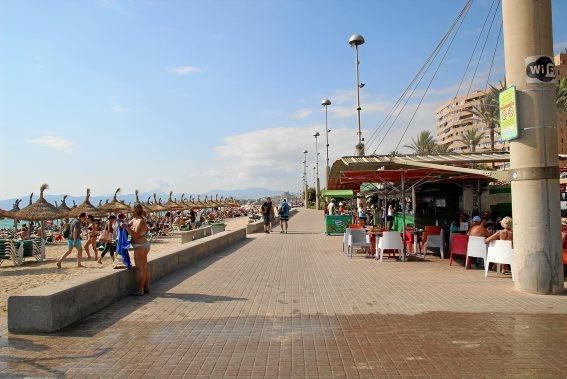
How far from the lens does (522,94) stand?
768 centimetres

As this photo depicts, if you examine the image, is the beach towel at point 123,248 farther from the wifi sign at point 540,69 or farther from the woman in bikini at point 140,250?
the wifi sign at point 540,69

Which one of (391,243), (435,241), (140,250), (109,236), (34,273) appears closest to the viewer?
(140,250)

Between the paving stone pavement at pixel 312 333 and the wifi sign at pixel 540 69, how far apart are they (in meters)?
3.41

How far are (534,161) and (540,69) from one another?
1453mm

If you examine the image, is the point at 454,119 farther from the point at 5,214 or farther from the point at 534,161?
the point at 534,161

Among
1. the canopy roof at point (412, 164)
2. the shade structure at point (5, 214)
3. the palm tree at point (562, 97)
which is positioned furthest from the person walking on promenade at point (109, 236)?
the palm tree at point (562, 97)

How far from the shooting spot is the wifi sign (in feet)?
24.4

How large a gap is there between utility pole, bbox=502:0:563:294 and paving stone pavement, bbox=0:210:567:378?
1.64 feet

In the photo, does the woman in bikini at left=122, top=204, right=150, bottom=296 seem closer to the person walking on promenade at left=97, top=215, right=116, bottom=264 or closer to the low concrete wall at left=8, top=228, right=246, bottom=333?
the low concrete wall at left=8, top=228, right=246, bottom=333

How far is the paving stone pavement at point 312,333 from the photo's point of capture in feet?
14.3

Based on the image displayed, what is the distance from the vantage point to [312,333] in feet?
17.9

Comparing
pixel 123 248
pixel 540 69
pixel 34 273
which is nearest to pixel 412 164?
pixel 540 69

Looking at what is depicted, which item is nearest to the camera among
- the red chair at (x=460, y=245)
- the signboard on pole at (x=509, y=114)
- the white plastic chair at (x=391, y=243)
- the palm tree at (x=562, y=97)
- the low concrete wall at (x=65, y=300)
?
the low concrete wall at (x=65, y=300)

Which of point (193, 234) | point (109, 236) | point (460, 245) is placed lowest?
point (193, 234)
